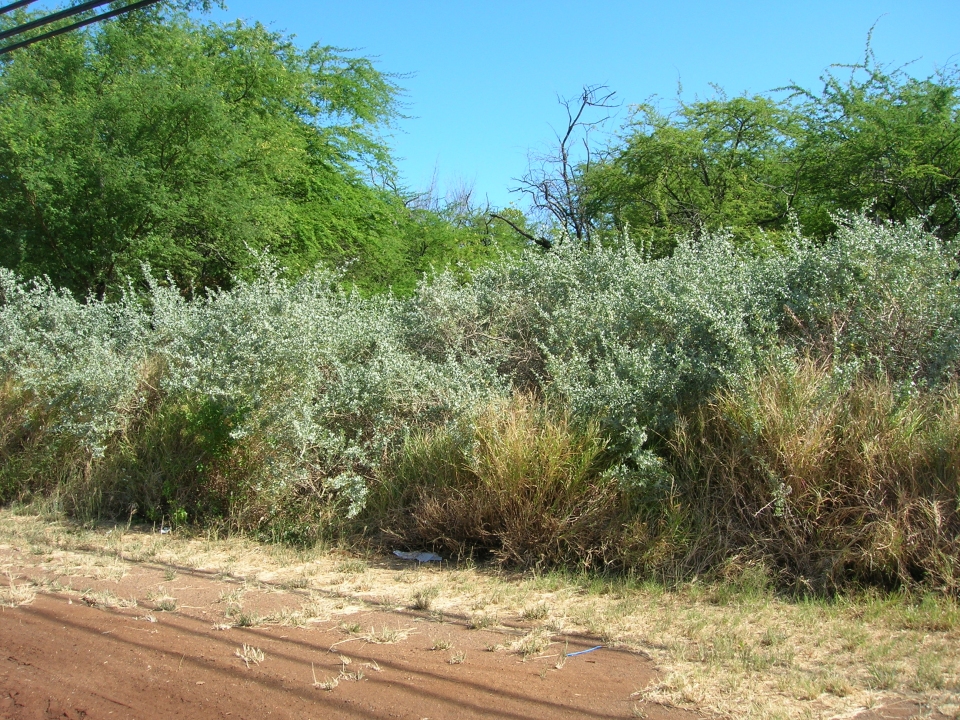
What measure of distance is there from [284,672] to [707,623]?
251cm

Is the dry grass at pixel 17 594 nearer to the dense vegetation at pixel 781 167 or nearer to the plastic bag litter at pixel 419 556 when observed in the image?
the plastic bag litter at pixel 419 556

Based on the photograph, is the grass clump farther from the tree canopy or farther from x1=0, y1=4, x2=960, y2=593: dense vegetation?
the tree canopy

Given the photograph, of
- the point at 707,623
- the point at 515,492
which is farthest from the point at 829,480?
the point at 515,492

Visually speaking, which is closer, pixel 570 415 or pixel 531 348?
pixel 570 415

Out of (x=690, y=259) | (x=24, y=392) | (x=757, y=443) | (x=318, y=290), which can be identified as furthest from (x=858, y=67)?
(x=24, y=392)

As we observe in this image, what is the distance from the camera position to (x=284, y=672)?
4.46m

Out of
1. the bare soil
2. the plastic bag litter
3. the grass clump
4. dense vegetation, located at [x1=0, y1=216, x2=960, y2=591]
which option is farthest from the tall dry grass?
the plastic bag litter

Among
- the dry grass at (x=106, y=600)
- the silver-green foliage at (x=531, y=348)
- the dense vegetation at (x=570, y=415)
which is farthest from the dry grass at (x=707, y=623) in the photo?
the silver-green foliage at (x=531, y=348)

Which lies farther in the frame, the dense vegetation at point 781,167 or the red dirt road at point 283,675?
the dense vegetation at point 781,167

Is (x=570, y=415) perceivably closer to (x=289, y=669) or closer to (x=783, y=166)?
(x=289, y=669)

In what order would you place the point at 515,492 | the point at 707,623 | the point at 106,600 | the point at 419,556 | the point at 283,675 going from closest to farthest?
the point at 283,675 < the point at 707,623 < the point at 106,600 < the point at 515,492 < the point at 419,556

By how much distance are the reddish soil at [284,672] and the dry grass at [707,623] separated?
0.16m

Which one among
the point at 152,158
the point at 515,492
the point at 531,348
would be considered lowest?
the point at 515,492

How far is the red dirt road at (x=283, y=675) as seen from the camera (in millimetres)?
4027
